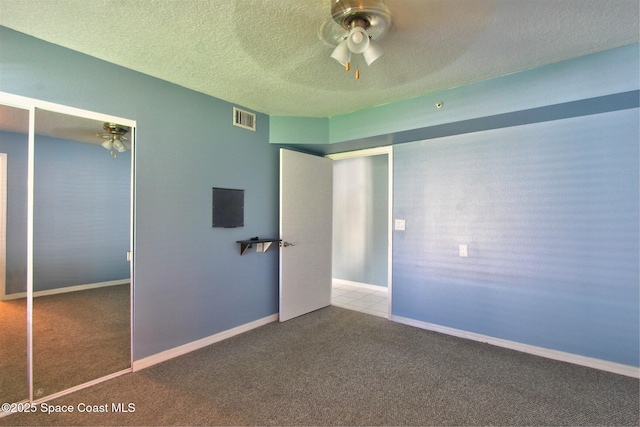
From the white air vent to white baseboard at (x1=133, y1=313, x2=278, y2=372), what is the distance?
2176 millimetres

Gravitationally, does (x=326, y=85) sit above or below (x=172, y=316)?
above

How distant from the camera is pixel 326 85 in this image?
9.04ft

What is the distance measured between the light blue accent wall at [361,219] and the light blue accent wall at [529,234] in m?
1.57

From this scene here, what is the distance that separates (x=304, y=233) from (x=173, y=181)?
169 cm

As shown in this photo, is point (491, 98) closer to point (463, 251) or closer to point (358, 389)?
point (463, 251)

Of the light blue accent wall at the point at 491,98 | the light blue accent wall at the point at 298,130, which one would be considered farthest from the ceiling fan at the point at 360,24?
the light blue accent wall at the point at 298,130

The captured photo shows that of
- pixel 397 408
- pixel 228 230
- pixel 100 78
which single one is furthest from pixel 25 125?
pixel 397 408

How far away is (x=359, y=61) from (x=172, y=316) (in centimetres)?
266

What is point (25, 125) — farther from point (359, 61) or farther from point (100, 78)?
point (359, 61)

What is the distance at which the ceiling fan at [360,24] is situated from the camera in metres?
1.61

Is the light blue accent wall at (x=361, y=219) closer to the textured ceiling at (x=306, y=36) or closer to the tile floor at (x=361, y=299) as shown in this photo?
the tile floor at (x=361, y=299)

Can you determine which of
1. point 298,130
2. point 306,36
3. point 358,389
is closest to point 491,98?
point 306,36

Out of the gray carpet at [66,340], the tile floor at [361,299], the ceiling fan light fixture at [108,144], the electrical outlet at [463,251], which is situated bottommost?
the tile floor at [361,299]

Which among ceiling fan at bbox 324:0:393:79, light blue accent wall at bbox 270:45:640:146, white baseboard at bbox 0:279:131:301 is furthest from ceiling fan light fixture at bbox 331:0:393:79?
white baseboard at bbox 0:279:131:301
